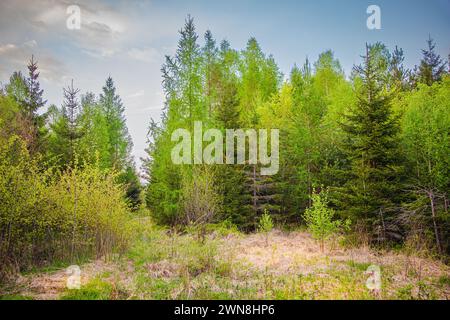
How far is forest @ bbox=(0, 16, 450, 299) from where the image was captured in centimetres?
839

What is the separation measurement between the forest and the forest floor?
2.5 inches

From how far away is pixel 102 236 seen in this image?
445 inches

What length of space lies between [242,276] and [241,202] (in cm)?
866

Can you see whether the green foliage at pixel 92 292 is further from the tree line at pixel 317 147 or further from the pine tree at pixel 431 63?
the pine tree at pixel 431 63

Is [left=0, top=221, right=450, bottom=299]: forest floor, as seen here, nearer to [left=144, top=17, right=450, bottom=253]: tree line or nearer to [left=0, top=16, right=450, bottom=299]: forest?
[left=0, top=16, right=450, bottom=299]: forest

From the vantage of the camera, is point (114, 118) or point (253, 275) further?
point (114, 118)

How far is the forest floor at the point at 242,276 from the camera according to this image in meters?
7.12

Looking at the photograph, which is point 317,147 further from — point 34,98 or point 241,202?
point 34,98

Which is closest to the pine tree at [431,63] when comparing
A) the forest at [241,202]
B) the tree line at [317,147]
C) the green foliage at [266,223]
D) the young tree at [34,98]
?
the tree line at [317,147]

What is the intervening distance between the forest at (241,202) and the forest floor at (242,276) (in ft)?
0.21

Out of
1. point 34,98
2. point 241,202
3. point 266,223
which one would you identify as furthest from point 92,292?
point 34,98

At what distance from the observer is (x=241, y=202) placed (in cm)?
1736
